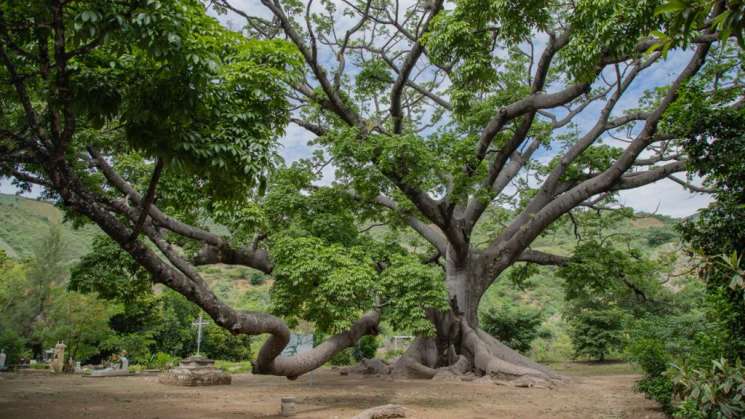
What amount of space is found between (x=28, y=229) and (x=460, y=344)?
3151 centimetres

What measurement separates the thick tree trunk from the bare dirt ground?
0.88 metres

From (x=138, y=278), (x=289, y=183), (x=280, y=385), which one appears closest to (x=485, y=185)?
(x=289, y=183)

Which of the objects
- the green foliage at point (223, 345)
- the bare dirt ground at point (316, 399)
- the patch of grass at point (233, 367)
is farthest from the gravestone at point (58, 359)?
the green foliage at point (223, 345)

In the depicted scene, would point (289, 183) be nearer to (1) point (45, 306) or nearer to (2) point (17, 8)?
(2) point (17, 8)

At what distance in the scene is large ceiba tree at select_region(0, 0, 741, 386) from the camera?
11.7 ft

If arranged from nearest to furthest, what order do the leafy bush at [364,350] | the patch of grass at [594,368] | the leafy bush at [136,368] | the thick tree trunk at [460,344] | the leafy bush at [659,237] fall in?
the thick tree trunk at [460,344] → the patch of grass at [594,368] → the leafy bush at [136,368] → the leafy bush at [364,350] → the leafy bush at [659,237]

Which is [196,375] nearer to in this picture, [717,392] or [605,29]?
[717,392]

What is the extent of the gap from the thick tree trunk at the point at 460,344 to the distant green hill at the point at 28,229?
2146 cm

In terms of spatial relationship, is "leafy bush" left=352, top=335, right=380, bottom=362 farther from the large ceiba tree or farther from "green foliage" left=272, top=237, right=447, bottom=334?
"green foliage" left=272, top=237, right=447, bottom=334

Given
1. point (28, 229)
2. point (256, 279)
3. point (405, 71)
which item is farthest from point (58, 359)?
point (28, 229)

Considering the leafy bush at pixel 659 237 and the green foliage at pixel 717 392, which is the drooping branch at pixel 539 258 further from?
the leafy bush at pixel 659 237

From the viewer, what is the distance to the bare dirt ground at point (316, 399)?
718 cm

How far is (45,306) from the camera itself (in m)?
17.2

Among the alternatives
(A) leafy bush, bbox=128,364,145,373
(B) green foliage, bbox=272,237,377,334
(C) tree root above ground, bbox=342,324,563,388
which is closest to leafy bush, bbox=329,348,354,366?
(C) tree root above ground, bbox=342,324,563,388
